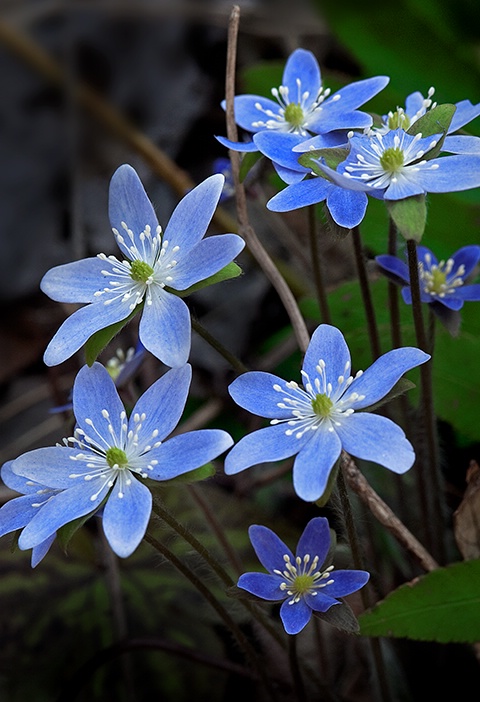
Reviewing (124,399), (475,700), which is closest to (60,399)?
(124,399)

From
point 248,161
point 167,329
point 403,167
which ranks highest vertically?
point 248,161

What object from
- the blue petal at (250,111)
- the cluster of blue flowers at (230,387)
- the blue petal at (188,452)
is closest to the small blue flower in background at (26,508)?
the cluster of blue flowers at (230,387)

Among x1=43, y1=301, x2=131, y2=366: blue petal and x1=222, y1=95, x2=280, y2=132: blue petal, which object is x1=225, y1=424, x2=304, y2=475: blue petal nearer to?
x1=43, y1=301, x2=131, y2=366: blue petal

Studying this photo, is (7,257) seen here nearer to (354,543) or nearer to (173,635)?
(173,635)

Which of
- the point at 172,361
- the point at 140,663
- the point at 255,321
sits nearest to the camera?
the point at 172,361

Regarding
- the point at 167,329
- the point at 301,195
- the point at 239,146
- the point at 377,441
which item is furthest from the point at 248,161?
the point at 377,441

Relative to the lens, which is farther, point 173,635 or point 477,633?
point 173,635

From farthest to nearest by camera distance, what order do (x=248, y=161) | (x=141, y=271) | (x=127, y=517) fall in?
(x=248, y=161) < (x=141, y=271) < (x=127, y=517)

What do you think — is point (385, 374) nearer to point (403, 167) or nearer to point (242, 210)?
point (403, 167)
